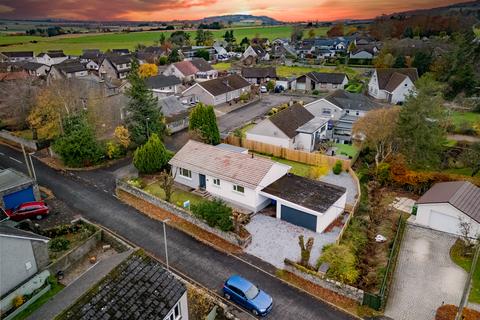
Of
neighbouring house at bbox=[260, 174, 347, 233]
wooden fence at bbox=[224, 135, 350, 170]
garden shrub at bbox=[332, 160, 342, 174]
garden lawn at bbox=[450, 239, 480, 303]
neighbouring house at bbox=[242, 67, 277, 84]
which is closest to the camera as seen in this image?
garden lawn at bbox=[450, 239, 480, 303]

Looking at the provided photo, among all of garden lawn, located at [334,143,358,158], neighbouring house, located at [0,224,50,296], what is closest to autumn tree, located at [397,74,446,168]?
garden lawn, located at [334,143,358,158]

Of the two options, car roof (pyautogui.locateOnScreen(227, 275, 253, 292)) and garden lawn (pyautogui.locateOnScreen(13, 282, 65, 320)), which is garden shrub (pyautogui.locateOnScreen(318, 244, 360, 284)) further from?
garden lawn (pyautogui.locateOnScreen(13, 282, 65, 320))

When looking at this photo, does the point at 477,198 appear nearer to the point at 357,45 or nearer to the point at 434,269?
the point at 434,269

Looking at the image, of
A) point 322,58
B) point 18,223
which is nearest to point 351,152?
point 18,223

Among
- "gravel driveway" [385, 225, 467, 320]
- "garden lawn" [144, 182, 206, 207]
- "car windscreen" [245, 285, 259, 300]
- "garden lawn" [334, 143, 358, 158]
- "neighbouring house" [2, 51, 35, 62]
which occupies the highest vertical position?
"neighbouring house" [2, 51, 35, 62]

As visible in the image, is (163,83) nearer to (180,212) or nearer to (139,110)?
(139,110)

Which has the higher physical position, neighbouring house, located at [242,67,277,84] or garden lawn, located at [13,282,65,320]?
neighbouring house, located at [242,67,277,84]

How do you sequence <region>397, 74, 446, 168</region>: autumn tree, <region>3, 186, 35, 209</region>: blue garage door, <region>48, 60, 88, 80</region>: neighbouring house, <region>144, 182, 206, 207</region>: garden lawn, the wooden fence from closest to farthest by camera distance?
<region>3, 186, 35, 209</region>: blue garage door → <region>144, 182, 206, 207</region>: garden lawn → <region>397, 74, 446, 168</region>: autumn tree → the wooden fence → <region>48, 60, 88, 80</region>: neighbouring house

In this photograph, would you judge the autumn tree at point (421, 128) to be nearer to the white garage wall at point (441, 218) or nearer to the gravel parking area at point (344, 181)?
the gravel parking area at point (344, 181)

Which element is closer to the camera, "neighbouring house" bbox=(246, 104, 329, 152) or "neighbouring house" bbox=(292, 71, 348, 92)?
"neighbouring house" bbox=(246, 104, 329, 152)
